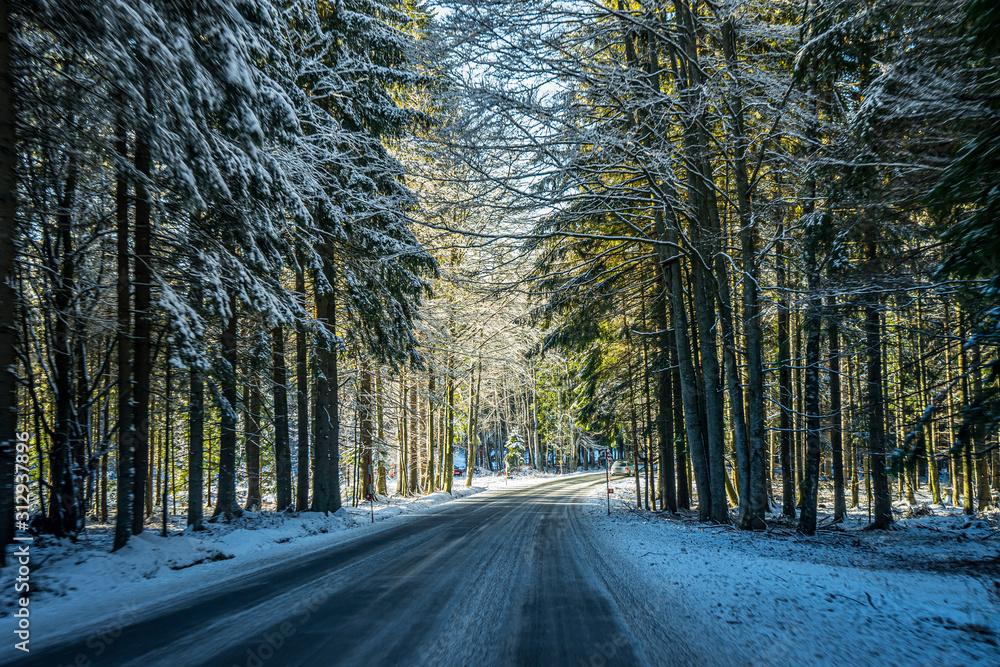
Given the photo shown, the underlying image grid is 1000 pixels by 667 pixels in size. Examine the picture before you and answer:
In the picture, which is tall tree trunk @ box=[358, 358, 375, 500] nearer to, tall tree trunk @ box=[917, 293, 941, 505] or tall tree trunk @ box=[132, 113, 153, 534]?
tall tree trunk @ box=[132, 113, 153, 534]

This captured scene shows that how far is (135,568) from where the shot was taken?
7613 mm

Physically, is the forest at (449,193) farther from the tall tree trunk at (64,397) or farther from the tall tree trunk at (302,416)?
the tall tree trunk at (302,416)

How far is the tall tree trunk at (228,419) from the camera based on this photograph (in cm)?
1041

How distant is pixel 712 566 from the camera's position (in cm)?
730

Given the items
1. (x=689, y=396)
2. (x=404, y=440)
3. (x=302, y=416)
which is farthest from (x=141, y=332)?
(x=404, y=440)

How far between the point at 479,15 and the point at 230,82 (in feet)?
14.0

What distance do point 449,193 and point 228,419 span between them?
713 cm

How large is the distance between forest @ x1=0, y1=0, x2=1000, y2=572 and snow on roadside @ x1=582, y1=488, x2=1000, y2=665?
155cm

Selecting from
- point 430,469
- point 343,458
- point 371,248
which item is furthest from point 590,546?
point 343,458

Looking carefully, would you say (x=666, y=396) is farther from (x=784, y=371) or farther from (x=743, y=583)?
(x=743, y=583)

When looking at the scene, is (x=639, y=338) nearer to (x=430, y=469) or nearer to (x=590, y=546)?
(x=590, y=546)

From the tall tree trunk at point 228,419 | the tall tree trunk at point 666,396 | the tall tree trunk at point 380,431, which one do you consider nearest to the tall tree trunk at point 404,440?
the tall tree trunk at point 380,431

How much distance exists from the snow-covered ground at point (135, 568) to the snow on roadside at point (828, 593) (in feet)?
19.2

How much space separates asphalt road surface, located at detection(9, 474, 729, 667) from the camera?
4059 mm
